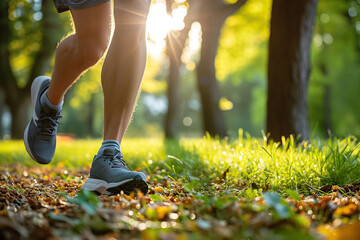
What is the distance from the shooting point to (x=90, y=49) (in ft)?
7.30

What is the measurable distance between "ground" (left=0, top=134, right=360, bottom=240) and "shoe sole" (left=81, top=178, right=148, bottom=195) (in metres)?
0.06

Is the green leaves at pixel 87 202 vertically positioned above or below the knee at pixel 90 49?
below

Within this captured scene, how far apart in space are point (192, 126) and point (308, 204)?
4855cm

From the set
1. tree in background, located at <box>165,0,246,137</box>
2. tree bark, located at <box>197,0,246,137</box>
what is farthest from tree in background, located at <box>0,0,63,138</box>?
tree bark, located at <box>197,0,246,137</box>

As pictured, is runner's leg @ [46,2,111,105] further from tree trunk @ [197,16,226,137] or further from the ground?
tree trunk @ [197,16,226,137]

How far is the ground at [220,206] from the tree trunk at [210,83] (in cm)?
585

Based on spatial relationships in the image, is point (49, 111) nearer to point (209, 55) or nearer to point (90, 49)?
point (90, 49)

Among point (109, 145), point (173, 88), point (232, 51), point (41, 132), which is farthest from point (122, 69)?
point (232, 51)

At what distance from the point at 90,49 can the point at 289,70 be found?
9.69ft

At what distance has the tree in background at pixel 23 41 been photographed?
39.5 feet

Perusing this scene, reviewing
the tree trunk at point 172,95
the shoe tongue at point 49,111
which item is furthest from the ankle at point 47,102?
the tree trunk at point 172,95

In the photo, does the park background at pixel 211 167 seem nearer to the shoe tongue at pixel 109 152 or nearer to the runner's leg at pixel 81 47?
the shoe tongue at pixel 109 152

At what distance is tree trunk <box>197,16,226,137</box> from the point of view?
9.12 meters

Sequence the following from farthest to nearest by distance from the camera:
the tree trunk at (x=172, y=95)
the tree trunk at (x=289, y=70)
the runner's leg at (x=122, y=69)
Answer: the tree trunk at (x=172, y=95)
the tree trunk at (x=289, y=70)
the runner's leg at (x=122, y=69)
